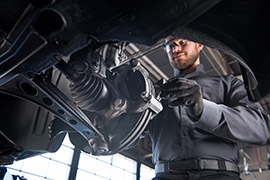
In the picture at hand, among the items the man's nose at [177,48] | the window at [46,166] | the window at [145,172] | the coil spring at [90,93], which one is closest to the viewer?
the coil spring at [90,93]

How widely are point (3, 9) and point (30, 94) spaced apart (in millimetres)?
Result: 180

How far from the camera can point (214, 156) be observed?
Result: 2.88 feet

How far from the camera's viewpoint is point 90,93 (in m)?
0.54

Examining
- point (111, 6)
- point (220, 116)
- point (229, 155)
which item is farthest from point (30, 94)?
point (229, 155)

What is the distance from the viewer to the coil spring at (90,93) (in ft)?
1.72

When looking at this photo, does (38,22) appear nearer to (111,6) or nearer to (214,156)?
(111,6)

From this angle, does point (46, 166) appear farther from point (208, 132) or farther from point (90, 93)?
point (90, 93)

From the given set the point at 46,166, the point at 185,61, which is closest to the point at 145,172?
the point at 46,166

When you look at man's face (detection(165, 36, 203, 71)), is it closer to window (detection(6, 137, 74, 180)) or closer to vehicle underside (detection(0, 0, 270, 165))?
vehicle underside (detection(0, 0, 270, 165))

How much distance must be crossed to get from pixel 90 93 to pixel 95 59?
0.25ft

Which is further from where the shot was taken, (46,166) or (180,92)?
(46,166)

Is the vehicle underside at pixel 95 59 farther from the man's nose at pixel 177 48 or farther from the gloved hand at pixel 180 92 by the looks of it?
the man's nose at pixel 177 48

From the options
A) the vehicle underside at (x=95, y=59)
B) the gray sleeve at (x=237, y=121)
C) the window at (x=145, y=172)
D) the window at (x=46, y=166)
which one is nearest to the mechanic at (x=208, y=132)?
the gray sleeve at (x=237, y=121)

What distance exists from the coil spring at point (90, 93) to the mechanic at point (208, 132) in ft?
0.76
